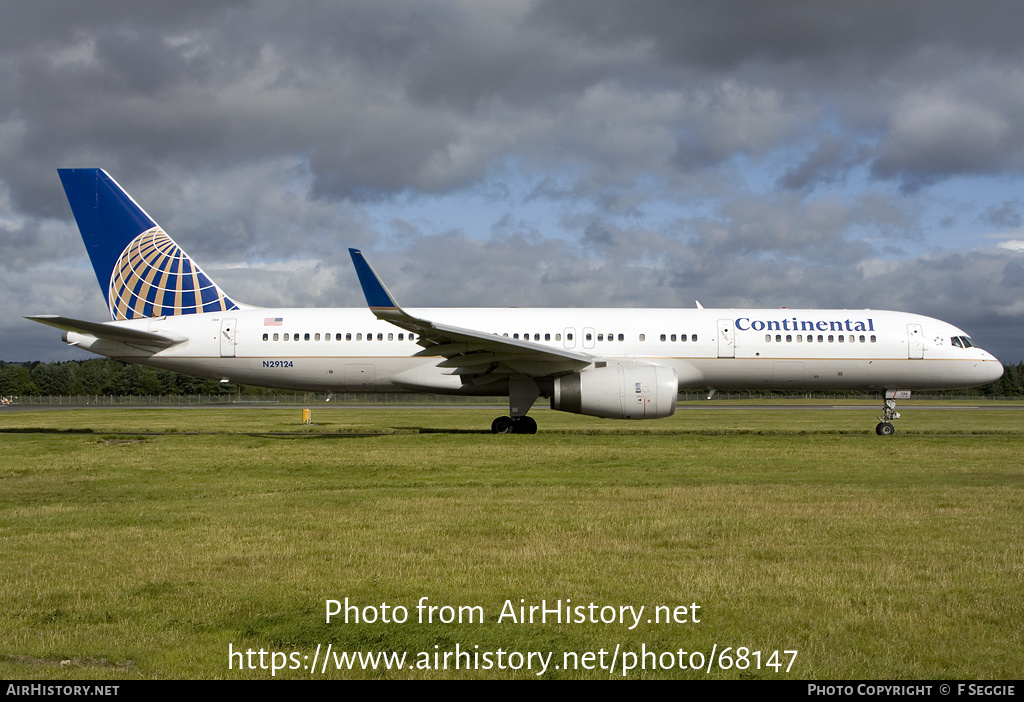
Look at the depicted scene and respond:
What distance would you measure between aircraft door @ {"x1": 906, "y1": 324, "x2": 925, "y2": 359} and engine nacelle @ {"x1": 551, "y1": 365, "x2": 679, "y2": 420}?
8.00m

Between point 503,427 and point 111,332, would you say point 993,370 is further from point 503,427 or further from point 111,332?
point 111,332

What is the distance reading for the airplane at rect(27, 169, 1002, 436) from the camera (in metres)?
21.2

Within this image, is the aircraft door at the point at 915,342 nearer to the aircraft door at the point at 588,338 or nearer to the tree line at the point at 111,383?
the aircraft door at the point at 588,338

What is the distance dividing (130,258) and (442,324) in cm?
924

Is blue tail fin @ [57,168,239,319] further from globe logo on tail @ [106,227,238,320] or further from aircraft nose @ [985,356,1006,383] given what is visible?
aircraft nose @ [985,356,1006,383]

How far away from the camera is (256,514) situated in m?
8.34

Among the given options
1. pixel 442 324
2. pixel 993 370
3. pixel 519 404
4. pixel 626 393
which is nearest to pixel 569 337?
pixel 519 404

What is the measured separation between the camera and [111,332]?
65.9 feet

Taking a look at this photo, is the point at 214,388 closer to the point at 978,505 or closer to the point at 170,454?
the point at 170,454

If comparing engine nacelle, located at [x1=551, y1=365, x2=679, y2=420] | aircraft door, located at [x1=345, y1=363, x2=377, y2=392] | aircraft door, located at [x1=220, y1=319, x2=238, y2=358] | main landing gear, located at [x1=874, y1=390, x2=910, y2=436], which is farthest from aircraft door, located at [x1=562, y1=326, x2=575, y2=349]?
aircraft door, located at [x1=220, y1=319, x2=238, y2=358]

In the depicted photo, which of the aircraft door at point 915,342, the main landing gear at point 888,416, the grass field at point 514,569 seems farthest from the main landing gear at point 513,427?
the aircraft door at point 915,342

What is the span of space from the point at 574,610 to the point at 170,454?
1157 cm

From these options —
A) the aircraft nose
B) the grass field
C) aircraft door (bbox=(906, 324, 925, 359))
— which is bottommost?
the grass field

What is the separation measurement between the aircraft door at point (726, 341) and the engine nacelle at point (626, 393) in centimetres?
348
